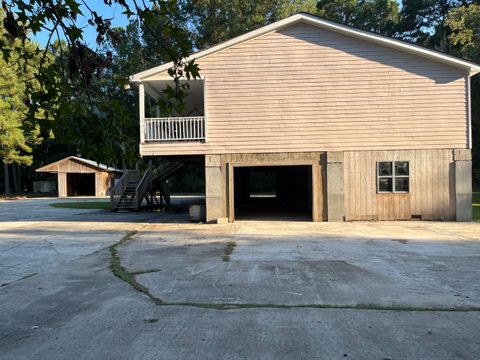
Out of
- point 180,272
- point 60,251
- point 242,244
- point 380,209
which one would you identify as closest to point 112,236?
point 60,251

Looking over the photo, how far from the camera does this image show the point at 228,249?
942cm

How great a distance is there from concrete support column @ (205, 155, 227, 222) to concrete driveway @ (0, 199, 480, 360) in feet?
12.7

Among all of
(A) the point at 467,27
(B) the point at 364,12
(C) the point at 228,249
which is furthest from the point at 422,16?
(C) the point at 228,249

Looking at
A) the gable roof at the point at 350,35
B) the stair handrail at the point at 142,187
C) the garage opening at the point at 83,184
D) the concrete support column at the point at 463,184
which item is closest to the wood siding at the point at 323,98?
the gable roof at the point at 350,35

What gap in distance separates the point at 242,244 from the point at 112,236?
409 cm

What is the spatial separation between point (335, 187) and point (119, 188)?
11.5m

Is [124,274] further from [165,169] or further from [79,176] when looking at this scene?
[79,176]

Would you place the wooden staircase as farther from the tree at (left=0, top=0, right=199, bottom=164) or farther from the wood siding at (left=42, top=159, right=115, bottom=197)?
the wood siding at (left=42, top=159, right=115, bottom=197)

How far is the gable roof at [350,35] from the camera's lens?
14.0 metres

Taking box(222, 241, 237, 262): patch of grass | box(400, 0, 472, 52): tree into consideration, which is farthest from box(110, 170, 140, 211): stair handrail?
box(400, 0, 472, 52): tree

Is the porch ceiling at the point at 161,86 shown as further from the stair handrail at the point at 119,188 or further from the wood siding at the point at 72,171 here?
the wood siding at the point at 72,171

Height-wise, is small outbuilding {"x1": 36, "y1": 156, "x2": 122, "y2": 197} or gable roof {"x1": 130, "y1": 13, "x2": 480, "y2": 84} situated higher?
gable roof {"x1": 130, "y1": 13, "x2": 480, "y2": 84}

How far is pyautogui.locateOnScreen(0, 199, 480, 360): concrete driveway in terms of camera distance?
3.98 meters

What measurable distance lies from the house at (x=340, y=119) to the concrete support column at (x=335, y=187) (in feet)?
0.11
